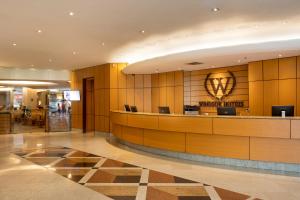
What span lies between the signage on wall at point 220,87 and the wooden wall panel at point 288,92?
174 cm

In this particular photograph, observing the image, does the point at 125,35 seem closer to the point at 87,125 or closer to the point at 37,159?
the point at 37,159

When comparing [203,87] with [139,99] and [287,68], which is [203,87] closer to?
[139,99]

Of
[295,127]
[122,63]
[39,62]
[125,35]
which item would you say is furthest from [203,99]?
[39,62]

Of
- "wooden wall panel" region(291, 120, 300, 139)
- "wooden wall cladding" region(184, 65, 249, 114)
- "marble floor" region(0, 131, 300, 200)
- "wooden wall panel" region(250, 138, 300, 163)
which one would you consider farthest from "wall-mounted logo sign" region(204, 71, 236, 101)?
"wooden wall panel" region(291, 120, 300, 139)

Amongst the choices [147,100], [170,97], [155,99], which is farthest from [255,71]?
[147,100]

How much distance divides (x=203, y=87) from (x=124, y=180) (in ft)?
24.8

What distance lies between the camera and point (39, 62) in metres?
12.2

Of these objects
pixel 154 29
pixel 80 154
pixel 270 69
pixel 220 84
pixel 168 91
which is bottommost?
pixel 80 154

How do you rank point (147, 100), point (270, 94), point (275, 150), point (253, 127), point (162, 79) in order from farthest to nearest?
1. point (147, 100)
2. point (162, 79)
3. point (270, 94)
4. point (253, 127)
5. point (275, 150)

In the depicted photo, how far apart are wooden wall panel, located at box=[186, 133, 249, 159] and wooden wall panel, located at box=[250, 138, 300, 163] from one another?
7.2 inches

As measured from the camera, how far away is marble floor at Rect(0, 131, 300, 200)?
434 centimetres

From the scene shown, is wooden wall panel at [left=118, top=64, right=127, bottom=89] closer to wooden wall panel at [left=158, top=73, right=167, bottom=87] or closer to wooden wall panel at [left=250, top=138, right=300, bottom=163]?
wooden wall panel at [left=158, top=73, right=167, bottom=87]

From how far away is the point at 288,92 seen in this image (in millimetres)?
8891

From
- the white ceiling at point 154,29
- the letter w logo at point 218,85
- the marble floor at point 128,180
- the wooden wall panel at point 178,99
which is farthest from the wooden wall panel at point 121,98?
the marble floor at point 128,180
